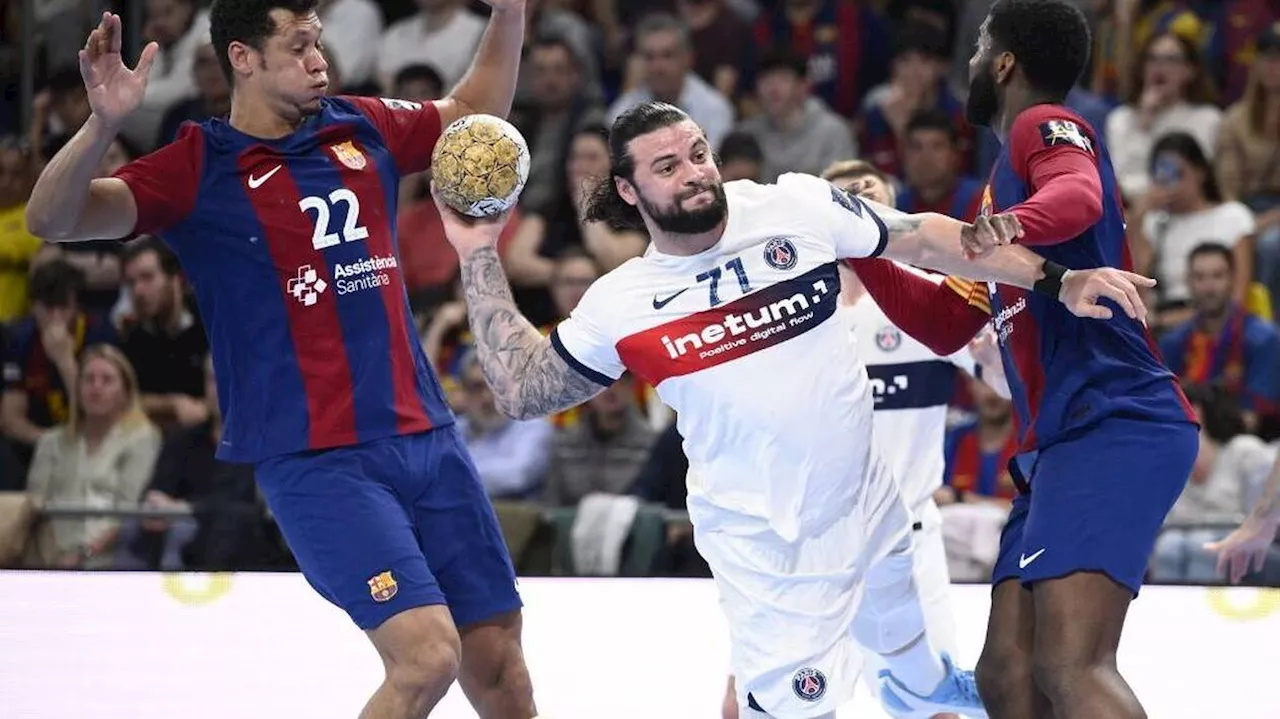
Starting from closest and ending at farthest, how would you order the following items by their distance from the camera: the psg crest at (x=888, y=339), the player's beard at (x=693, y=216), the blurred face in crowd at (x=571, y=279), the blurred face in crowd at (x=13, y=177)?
the player's beard at (x=693, y=216) → the psg crest at (x=888, y=339) → the blurred face in crowd at (x=571, y=279) → the blurred face in crowd at (x=13, y=177)

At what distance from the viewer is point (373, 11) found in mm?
13094

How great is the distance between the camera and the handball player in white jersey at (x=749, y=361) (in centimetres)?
546

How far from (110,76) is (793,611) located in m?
2.33

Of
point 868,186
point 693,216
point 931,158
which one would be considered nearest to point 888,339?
point 868,186

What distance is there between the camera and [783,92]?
39.2 ft

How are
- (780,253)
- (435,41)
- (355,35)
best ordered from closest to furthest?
1. (780,253)
2. (435,41)
3. (355,35)

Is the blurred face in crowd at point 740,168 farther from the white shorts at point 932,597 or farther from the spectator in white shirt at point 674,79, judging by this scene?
the white shorts at point 932,597

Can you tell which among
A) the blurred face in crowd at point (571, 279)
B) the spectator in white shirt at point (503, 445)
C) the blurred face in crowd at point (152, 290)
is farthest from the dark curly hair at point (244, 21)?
the blurred face in crowd at point (152, 290)

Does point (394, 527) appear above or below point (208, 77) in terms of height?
below

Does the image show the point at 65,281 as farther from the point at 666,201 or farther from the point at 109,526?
the point at 666,201

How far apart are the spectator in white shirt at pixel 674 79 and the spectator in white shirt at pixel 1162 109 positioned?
7.69 ft

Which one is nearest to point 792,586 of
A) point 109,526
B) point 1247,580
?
point 1247,580

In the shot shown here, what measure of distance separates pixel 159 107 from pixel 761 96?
392 cm

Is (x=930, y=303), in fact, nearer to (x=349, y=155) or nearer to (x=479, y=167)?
(x=479, y=167)
